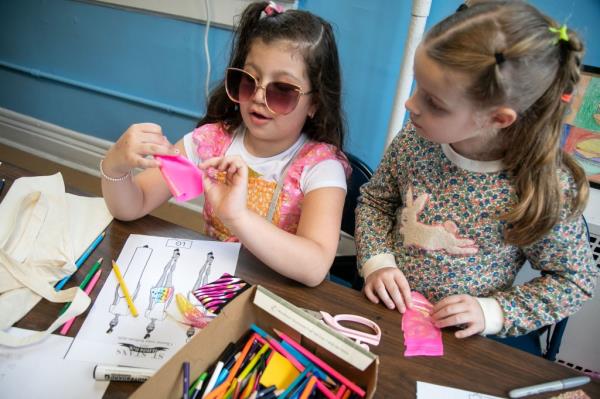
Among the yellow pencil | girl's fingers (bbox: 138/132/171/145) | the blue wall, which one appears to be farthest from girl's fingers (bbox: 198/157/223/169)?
the blue wall

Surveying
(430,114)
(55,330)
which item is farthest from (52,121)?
(430,114)

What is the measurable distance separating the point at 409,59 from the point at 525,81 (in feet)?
2.24

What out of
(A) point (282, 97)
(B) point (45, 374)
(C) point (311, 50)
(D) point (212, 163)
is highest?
(C) point (311, 50)

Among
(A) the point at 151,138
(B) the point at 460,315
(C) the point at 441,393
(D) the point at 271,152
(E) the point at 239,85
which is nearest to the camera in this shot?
(C) the point at 441,393

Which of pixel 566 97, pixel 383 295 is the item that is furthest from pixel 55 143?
pixel 566 97

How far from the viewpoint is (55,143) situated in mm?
2285

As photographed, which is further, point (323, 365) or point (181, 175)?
point (181, 175)

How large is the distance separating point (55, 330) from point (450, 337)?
0.63 metres

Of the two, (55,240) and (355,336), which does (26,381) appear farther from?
(355,336)

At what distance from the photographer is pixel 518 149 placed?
689 millimetres

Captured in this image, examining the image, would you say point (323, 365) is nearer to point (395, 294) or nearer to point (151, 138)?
point (395, 294)

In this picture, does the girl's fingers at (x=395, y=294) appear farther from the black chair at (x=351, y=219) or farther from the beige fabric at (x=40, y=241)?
the beige fabric at (x=40, y=241)

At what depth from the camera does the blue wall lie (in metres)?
1.34

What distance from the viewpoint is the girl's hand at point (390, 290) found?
700 millimetres
